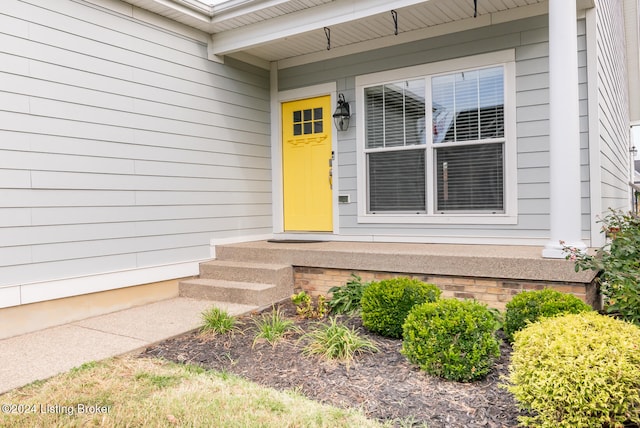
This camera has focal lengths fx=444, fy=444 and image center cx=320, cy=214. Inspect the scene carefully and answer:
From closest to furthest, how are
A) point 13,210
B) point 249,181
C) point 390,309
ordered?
point 390,309 → point 13,210 → point 249,181

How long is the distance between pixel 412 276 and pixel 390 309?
0.99m

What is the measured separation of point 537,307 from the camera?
3.10 m

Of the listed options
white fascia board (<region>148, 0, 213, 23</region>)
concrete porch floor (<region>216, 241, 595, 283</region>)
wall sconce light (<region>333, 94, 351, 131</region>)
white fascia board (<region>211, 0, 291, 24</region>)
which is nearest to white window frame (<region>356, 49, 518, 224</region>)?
wall sconce light (<region>333, 94, 351, 131</region>)

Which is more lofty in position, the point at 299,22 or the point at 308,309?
the point at 299,22

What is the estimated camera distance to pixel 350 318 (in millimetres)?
4062

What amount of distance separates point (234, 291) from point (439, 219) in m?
2.49

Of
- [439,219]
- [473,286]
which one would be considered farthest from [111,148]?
[473,286]

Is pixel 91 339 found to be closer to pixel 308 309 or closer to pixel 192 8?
pixel 308 309

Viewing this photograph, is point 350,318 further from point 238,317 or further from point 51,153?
point 51,153

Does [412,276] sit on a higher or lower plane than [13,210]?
lower

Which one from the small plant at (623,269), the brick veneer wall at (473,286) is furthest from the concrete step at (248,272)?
the small plant at (623,269)

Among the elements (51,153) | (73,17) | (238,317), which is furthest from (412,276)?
(73,17)

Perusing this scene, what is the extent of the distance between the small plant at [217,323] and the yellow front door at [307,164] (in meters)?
2.54

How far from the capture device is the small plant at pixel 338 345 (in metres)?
3.13
